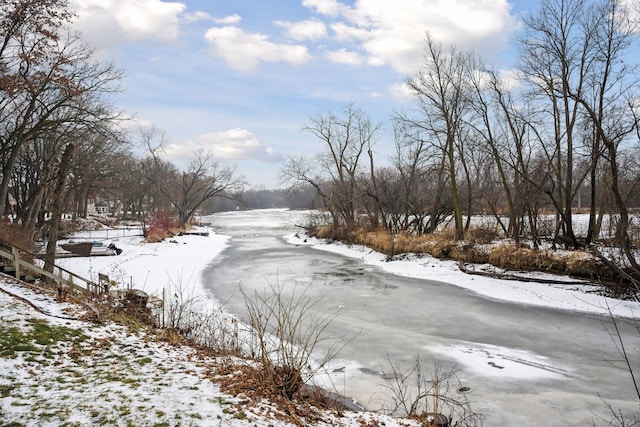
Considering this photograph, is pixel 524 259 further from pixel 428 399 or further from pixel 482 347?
pixel 428 399

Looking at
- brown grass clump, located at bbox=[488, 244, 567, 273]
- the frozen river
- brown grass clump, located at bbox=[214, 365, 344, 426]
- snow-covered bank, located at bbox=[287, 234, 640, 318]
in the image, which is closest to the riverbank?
snow-covered bank, located at bbox=[287, 234, 640, 318]

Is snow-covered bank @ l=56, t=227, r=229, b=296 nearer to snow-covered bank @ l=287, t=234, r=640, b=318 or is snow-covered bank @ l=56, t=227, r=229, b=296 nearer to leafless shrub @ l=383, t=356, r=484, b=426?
leafless shrub @ l=383, t=356, r=484, b=426

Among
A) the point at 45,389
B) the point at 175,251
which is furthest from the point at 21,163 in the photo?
the point at 45,389

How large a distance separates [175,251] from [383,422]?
23206mm

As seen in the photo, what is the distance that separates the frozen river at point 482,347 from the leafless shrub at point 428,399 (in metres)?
0.16

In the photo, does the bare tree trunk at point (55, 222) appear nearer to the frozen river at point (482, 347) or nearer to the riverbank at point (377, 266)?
the riverbank at point (377, 266)

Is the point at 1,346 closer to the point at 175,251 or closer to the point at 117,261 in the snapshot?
the point at 117,261

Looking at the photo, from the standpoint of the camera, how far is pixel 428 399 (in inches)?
237

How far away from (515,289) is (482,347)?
666 centimetres

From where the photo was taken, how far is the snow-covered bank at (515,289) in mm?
11789

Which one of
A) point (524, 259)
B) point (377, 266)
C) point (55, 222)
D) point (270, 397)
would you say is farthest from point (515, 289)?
point (55, 222)

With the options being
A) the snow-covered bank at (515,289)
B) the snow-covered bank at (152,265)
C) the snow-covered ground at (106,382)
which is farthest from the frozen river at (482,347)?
the snow-covered bank at (152,265)

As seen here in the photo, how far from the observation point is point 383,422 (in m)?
4.48

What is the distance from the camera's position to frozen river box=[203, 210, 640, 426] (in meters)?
6.01
